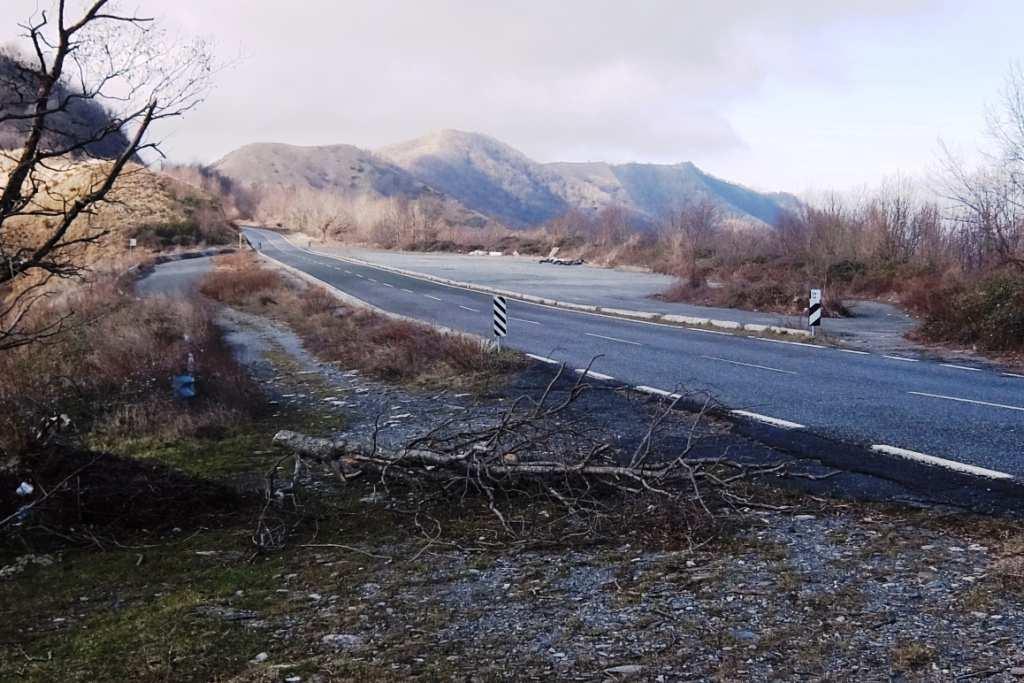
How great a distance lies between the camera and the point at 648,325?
20.1 metres

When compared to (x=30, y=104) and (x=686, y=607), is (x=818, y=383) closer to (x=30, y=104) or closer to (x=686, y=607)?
(x=686, y=607)

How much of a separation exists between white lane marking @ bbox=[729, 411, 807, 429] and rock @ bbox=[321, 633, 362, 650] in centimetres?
573

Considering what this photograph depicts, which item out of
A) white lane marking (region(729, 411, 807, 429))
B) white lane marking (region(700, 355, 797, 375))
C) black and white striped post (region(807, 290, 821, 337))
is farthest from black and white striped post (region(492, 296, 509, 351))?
black and white striped post (region(807, 290, 821, 337))

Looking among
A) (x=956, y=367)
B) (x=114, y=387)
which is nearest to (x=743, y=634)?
(x=114, y=387)

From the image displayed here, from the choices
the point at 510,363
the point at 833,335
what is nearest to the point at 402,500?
the point at 510,363

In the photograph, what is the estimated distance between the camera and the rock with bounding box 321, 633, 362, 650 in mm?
4082

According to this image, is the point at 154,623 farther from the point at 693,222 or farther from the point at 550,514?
the point at 693,222

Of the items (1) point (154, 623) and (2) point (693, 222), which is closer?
(1) point (154, 623)

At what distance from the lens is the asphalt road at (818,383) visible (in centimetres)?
794

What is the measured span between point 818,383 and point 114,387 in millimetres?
9439

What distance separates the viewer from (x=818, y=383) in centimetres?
1151

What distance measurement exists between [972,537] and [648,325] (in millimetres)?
15014

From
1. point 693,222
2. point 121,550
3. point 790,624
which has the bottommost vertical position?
point 121,550

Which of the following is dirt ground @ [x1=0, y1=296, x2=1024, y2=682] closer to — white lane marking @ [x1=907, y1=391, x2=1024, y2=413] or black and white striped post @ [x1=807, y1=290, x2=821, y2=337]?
white lane marking @ [x1=907, y1=391, x2=1024, y2=413]
